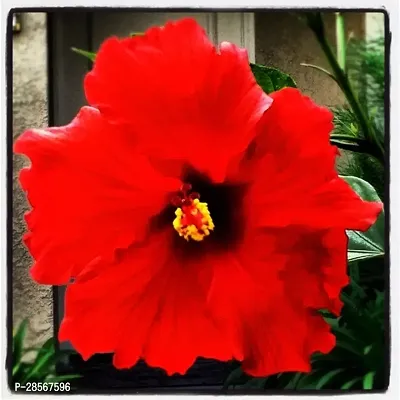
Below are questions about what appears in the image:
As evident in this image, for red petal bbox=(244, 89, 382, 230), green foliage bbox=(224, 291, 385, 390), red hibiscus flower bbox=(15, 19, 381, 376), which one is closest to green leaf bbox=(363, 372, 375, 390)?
green foliage bbox=(224, 291, 385, 390)

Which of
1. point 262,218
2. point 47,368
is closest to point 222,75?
point 262,218

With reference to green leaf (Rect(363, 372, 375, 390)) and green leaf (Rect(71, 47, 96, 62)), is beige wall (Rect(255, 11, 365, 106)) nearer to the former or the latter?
green leaf (Rect(71, 47, 96, 62))

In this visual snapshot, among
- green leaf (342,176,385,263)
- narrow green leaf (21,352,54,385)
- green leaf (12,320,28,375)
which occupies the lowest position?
narrow green leaf (21,352,54,385)

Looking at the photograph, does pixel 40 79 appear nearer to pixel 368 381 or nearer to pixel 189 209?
pixel 189 209

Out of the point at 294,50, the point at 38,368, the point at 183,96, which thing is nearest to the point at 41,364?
the point at 38,368

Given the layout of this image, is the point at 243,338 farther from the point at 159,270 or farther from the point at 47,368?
the point at 47,368

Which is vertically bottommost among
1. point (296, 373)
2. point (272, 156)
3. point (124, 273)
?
point (296, 373)
